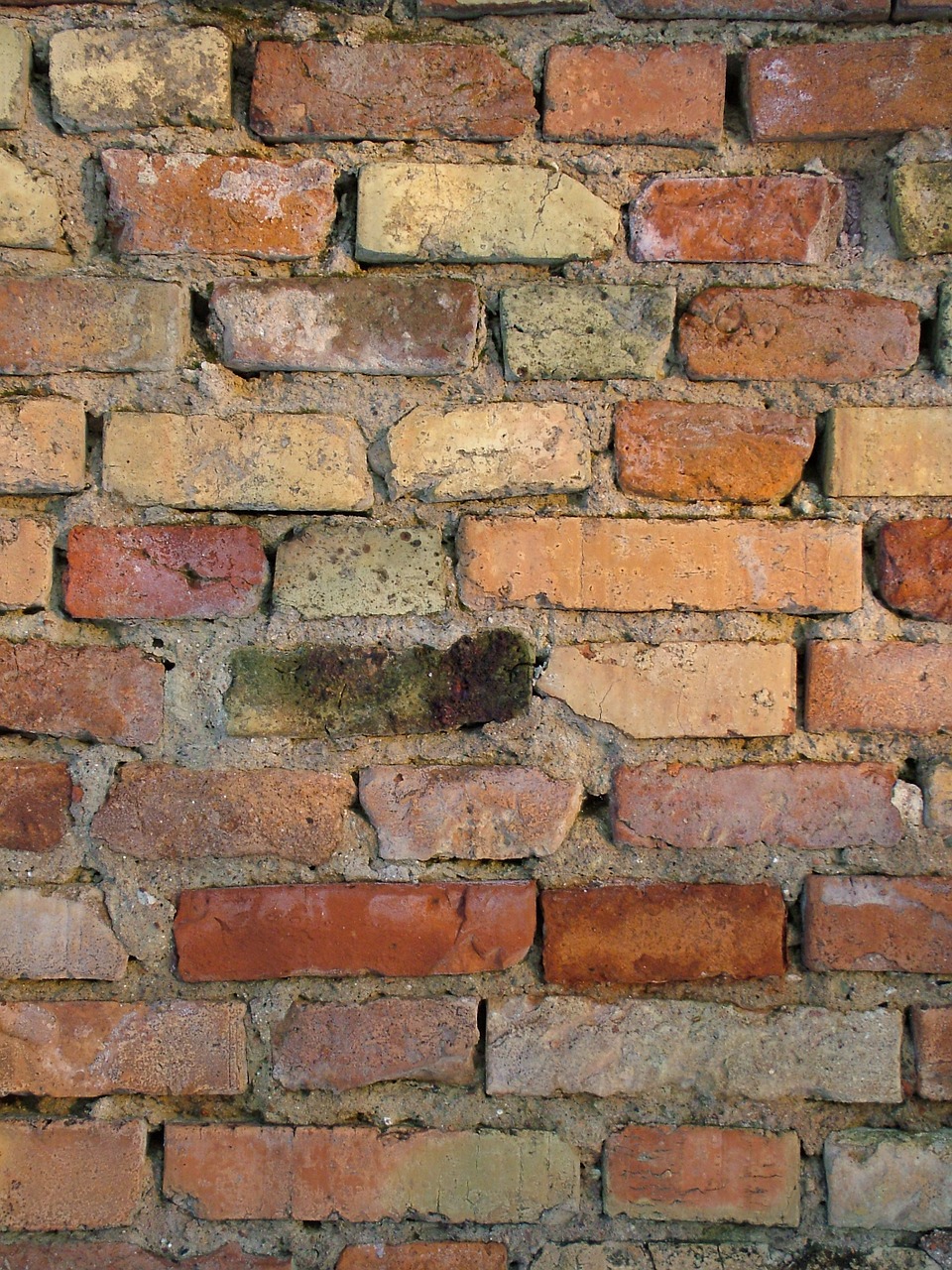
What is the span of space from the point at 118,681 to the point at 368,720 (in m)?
0.27

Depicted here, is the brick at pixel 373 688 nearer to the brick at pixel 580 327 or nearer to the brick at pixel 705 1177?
the brick at pixel 580 327

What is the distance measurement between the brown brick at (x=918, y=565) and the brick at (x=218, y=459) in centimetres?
60

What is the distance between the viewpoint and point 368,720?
1.12 m

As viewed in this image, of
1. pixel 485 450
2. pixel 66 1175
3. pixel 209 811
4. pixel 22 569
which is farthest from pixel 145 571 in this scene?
pixel 66 1175

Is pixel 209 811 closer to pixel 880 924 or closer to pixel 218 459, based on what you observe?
pixel 218 459

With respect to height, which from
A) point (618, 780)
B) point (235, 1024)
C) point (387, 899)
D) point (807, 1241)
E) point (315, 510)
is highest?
point (315, 510)

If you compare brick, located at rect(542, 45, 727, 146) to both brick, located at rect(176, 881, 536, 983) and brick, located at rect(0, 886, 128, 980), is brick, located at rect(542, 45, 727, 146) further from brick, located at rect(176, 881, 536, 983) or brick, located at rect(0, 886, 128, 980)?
brick, located at rect(0, 886, 128, 980)

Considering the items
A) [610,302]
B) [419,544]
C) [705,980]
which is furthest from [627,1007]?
[610,302]

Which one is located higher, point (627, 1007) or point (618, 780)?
point (618, 780)

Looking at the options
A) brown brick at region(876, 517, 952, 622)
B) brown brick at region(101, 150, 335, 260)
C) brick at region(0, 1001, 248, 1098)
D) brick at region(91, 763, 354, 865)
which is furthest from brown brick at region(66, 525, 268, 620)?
brown brick at region(876, 517, 952, 622)

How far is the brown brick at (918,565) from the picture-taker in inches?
44.3

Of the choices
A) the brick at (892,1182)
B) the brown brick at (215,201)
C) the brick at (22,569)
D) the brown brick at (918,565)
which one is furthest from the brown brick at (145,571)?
the brick at (892,1182)

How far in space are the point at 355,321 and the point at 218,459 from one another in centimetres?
20

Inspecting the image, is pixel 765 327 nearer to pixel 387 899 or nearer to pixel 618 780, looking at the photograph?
pixel 618 780
